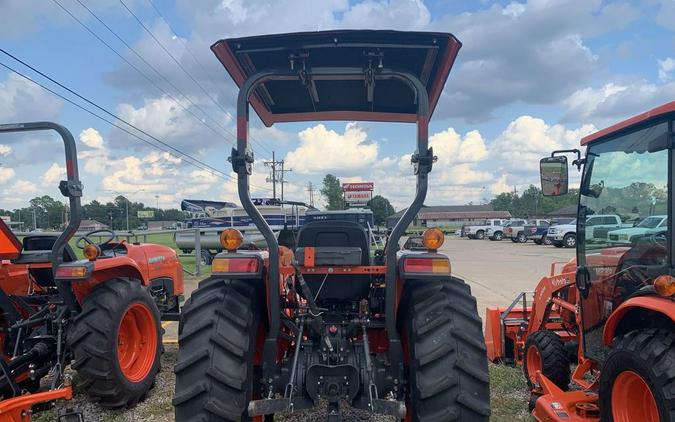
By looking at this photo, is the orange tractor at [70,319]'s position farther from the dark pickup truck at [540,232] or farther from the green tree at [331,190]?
the dark pickup truck at [540,232]

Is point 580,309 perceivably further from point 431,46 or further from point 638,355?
point 431,46

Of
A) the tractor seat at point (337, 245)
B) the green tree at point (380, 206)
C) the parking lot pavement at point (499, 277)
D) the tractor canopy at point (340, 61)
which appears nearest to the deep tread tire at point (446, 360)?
the tractor seat at point (337, 245)

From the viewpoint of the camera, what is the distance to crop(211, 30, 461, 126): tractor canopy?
9.63 ft

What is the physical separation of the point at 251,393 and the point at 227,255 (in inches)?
34.8

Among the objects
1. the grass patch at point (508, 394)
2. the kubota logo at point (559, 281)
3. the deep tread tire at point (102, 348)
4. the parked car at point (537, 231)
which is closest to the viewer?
the deep tread tire at point (102, 348)

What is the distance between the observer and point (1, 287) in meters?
4.69

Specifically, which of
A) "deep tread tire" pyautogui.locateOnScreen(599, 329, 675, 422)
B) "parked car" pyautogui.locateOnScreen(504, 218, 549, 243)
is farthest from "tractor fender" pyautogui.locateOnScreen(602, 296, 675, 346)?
"parked car" pyautogui.locateOnScreen(504, 218, 549, 243)

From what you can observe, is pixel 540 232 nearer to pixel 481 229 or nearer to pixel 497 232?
pixel 497 232

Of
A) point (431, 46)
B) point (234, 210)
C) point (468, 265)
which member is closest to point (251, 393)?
point (431, 46)

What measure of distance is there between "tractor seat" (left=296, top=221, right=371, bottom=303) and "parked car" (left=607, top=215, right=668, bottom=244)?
75.9 inches

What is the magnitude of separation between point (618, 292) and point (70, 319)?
4546 millimetres

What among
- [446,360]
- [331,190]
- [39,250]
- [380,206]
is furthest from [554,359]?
[331,190]

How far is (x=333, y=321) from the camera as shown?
3.71m

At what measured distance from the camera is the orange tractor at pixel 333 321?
9.49ft
